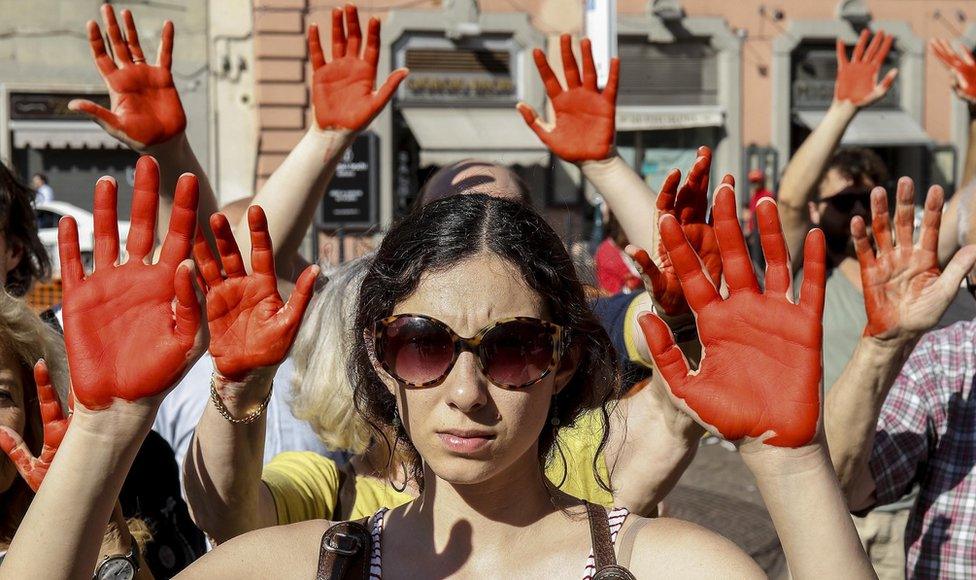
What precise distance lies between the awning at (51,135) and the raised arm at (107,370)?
15347 millimetres

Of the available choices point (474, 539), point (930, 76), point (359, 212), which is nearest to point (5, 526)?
point (474, 539)

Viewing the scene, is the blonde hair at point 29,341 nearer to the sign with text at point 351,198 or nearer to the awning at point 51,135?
the sign with text at point 351,198

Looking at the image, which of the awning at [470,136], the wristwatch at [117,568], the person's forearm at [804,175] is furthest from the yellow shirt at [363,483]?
the awning at [470,136]

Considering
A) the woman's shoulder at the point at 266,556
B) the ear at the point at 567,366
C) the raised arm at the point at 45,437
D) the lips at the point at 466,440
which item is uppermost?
the ear at the point at 567,366

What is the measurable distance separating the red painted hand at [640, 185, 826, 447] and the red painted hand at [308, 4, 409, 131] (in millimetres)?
1420

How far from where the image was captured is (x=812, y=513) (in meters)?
1.51

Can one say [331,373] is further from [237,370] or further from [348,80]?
[237,370]

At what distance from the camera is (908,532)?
9.14ft

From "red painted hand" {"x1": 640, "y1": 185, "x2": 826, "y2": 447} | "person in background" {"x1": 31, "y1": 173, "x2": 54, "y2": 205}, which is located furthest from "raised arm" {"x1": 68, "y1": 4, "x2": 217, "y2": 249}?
"person in background" {"x1": 31, "y1": 173, "x2": 54, "y2": 205}

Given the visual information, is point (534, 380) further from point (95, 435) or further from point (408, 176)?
point (408, 176)

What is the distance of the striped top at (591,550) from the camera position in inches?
67.0

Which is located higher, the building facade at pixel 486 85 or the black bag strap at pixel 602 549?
the building facade at pixel 486 85

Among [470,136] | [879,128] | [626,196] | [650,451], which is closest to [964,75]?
[626,196]

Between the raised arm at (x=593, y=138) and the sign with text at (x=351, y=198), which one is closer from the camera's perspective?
the raised arm at (x=593, y=138)
